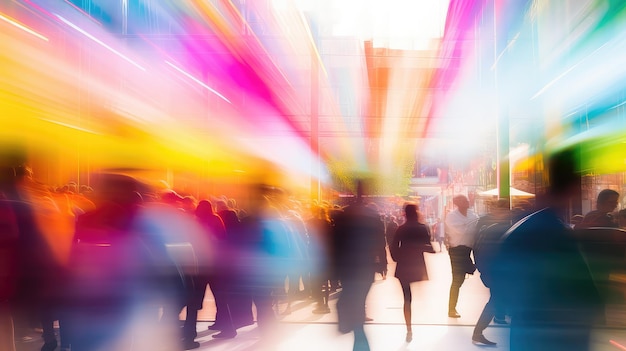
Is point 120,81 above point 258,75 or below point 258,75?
below

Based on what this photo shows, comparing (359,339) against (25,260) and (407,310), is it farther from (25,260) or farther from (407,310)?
(25,260)

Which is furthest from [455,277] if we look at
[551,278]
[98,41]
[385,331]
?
[98,41]

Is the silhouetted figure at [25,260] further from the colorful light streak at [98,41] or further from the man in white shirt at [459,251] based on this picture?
the colorful light streak at [98,41]

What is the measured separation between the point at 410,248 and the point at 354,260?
1.81 metres

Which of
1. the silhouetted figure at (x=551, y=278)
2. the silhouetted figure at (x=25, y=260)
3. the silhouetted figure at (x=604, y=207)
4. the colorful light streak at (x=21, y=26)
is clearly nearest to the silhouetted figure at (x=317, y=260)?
the silhouetted figure at (x=604, y=207)

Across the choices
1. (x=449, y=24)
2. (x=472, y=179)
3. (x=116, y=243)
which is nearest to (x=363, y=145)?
(x=472, y=179)

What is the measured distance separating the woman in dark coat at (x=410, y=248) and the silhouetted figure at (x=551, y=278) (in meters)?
4.16

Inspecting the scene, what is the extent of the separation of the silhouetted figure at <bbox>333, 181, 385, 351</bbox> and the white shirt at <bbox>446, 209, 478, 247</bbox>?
3.75 meters

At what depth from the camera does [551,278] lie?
3.00 m

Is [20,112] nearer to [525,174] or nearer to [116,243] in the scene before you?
[116,243]

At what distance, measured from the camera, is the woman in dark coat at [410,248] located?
24.1 feet

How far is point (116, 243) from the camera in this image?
401 cm

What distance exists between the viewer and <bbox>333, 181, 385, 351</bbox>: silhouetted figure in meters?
5.69

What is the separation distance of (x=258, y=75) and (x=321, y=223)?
15.6 metres
